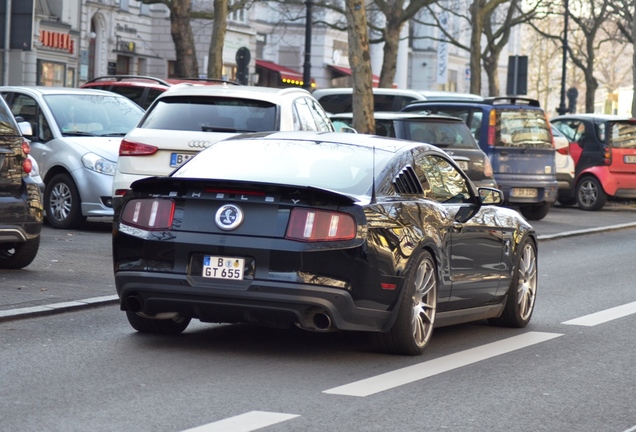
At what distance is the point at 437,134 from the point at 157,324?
12.1 metres

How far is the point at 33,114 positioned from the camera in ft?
60.1

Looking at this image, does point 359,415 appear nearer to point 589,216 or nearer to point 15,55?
point 589,216

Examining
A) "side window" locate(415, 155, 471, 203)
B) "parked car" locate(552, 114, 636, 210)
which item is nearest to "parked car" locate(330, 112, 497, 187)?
"parked car" locate(552, 114, 636, 210)

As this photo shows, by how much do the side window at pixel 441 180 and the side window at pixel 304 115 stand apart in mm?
5331

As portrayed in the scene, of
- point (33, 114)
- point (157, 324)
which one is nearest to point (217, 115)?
point (33, 114)

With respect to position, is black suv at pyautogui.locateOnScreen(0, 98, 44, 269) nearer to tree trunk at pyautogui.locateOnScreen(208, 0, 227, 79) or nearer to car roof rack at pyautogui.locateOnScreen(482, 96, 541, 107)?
car roof rack at pyautogui.locateOnScreen(482, 96, 541, 107)

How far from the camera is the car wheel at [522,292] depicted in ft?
34.7

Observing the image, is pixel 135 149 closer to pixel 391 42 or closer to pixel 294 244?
pixel 294 244

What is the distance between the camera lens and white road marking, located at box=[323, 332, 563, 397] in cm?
763

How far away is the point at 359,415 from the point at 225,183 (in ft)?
7.05

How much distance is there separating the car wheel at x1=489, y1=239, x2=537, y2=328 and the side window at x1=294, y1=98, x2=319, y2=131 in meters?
4.97

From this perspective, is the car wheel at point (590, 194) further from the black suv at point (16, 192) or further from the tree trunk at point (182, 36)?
the black suv at point (16, 192)

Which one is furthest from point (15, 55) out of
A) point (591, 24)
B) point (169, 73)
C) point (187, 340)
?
point (187, 340)

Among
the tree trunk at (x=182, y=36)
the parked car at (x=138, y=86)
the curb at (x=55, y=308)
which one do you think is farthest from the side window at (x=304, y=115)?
the tree trunk at (x=182, y=36)
